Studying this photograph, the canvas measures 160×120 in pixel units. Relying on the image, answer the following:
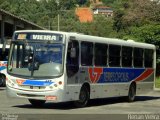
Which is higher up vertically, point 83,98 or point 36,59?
point 36,59

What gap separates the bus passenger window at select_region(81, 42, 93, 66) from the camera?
19378 millimetres

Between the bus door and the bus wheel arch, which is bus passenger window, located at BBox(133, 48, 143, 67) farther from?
the bus door

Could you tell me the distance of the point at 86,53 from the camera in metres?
19.6

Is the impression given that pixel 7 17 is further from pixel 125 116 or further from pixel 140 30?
pixel 125 116

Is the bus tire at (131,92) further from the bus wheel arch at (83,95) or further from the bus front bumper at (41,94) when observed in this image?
the bus front bumper at (41,94)

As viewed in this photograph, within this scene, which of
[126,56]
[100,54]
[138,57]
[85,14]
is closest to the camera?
[100,54]

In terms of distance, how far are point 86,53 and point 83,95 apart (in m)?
1.53

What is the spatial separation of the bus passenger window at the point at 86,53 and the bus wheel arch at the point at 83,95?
81 cm

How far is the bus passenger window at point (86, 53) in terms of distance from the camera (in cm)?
1938

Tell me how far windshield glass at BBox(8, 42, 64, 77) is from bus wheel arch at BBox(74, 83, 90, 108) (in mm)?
1774

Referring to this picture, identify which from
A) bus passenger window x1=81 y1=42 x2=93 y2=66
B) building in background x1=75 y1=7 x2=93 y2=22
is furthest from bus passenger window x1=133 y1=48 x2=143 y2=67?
building in background x1=75 y1=7 x2=93 y2=22

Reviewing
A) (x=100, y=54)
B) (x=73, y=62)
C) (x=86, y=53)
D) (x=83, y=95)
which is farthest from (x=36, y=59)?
(x=100, y=54)

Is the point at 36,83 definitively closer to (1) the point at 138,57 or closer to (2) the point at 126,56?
(2) the point at 126,56

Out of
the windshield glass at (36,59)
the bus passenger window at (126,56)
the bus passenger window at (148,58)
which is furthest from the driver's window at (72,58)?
the bus passenger window at (148,58)
